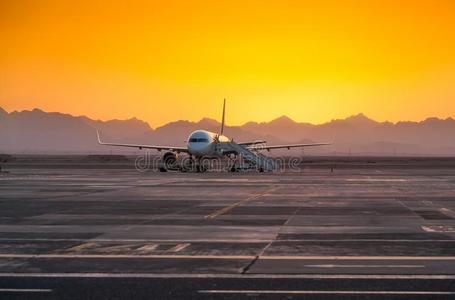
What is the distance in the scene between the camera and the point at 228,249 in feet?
51.1

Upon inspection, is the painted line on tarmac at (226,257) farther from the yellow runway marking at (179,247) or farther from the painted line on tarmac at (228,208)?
the painted line on tarmac at (228,208)

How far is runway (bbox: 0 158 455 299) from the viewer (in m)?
11.2

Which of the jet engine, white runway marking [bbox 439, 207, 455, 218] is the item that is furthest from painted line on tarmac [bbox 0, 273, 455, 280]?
the jet engine

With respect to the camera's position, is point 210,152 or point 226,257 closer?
point 226,257

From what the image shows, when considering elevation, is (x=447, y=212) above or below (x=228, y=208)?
above

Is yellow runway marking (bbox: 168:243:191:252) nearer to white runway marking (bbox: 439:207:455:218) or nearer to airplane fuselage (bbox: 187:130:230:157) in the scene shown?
white runway marking (bbox: 439:207:455:218)

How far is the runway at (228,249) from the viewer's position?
36.7 ft

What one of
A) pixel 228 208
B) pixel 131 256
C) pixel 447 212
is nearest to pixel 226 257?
pixel 131 256

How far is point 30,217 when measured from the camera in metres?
23.2

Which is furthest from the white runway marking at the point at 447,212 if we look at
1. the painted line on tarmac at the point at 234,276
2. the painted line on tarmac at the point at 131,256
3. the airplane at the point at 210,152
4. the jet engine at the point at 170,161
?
the jet engine at the point at 170,161

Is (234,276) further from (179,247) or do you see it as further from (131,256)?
(179,247)
